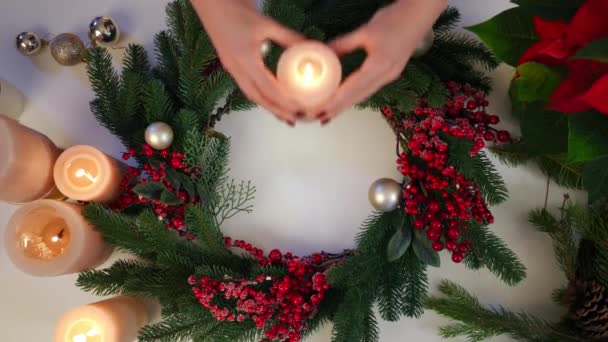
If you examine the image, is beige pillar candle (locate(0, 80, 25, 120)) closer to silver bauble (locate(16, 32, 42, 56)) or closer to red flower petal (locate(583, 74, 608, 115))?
silver bauble (locate(16, 32, 42, 56))

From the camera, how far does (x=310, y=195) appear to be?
2.60 feet

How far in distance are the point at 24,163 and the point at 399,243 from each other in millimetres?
517

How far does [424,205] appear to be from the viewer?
2.32 feet

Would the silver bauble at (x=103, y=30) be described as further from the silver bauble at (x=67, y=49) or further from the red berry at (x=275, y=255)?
the red berry at (x=275, y=255)

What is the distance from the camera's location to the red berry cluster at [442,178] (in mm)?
683

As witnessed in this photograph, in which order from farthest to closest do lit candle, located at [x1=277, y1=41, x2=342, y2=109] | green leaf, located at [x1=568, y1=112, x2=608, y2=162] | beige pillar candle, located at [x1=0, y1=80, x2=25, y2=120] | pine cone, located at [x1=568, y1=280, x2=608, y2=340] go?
beige pillar candle, located at [x1=0, y1=80, x2=25, y2=120]
pine cone, located at [x1=568, y1=280, x2=608, y2=340]
green leaf, located at [x1=568, y1=112, x2=608, y2=162]
lit candle, located at [x1=277, y1=41, x2=342, y2=109]

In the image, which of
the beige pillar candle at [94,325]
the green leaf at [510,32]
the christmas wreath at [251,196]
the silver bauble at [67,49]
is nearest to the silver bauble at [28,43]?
the silver bauble at [67,49]

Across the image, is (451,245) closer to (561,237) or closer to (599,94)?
(561,237)

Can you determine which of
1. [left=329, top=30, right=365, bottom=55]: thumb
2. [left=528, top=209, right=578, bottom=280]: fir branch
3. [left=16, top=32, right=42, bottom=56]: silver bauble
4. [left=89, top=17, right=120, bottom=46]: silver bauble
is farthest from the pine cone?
[left=16, top=32, right=42, bottom=56]: silver bauble

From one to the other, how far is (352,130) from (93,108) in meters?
0.40

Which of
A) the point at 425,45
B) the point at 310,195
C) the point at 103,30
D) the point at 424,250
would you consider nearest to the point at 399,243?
the point at 424,250

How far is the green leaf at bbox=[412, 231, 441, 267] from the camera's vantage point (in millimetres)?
675

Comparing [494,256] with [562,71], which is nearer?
[562,71]

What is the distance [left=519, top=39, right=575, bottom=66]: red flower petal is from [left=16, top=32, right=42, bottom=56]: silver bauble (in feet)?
2.43
